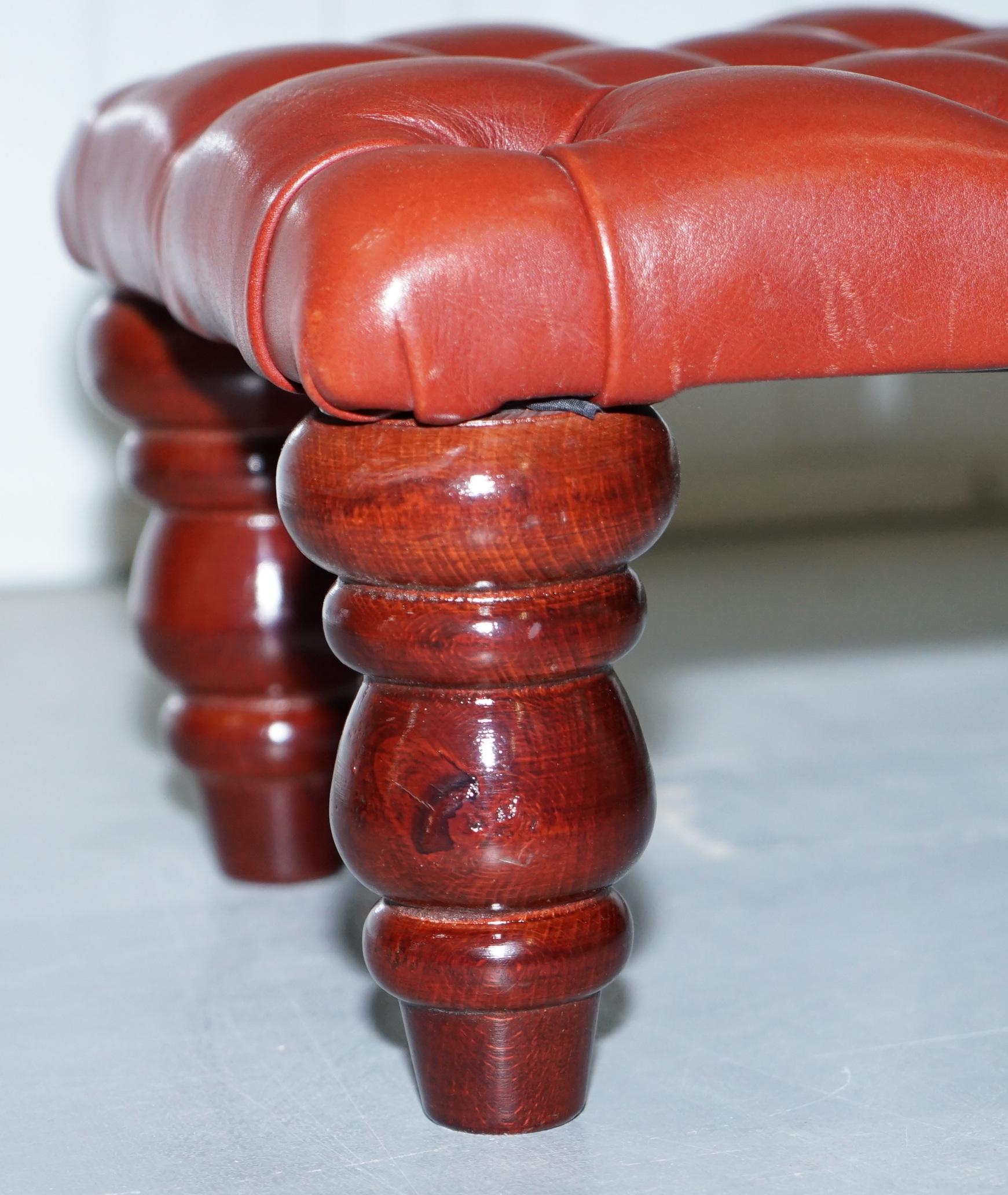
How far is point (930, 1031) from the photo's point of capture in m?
0.74

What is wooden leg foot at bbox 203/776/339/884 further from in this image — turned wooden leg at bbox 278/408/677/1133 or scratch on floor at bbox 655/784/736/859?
turned wooden leg at bbox 278/408/677/1133

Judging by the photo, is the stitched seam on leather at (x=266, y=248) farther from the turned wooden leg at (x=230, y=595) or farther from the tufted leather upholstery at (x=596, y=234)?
the turned wooden leg at (x=230, y=595)

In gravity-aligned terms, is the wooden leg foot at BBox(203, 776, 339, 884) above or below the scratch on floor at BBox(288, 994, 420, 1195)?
below

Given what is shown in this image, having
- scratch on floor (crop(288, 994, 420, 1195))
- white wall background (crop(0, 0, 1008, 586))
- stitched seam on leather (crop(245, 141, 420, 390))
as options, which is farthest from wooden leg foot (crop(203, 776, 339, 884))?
white wall background (crop(0, 0, 1008, 586))

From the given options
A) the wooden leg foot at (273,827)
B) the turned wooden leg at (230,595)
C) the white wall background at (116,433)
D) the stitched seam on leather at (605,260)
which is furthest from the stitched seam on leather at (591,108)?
the white wall background at (116,433)

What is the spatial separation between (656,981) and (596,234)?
43cm

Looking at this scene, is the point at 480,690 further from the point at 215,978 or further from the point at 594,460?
the point at 215,978

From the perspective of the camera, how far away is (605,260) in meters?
0.52

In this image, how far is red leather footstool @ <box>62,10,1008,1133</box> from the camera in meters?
0.51

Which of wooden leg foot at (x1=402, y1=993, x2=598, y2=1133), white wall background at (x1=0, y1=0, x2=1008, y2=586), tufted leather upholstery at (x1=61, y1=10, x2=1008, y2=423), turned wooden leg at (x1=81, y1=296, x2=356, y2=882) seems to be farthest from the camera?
white wall background at (x1=0, y1=0, x2=1008, y2=586)

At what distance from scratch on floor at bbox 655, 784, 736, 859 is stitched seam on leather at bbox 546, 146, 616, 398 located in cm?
55

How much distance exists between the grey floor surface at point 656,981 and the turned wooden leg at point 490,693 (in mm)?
90

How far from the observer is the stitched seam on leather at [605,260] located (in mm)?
516

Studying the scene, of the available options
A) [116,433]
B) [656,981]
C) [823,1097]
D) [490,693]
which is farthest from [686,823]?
[116,433]
